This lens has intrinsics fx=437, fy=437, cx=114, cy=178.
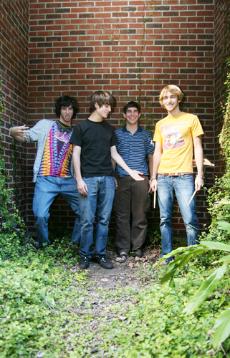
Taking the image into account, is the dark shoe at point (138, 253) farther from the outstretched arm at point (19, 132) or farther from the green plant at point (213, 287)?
the green plant at point (213, 287)

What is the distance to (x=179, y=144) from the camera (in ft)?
13.9

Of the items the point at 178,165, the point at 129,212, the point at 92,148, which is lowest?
the point at 129,212

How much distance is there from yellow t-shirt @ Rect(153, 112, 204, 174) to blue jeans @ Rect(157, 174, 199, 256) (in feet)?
0.29

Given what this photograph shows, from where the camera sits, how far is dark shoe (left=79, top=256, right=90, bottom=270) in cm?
430

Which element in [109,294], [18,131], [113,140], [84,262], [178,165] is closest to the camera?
[109,294]

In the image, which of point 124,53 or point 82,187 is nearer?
point 82,187

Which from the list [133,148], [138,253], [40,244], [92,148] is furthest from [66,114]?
[138,253]

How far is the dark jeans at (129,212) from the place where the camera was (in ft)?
15.8

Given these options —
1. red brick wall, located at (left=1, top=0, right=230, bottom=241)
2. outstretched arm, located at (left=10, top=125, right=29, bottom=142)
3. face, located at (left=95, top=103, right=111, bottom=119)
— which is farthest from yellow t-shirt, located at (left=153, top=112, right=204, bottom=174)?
outstretched arm, located at (left=10, top=125, right=29, bottom=142)

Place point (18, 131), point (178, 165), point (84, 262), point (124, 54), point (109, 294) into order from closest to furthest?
point (109, 294) < point (178, 165) < point (84, 262) < point (18, 131) < point (124, 54)

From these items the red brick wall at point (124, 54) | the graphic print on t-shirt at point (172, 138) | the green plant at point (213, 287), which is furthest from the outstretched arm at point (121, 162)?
the green plant at point (213, 287)

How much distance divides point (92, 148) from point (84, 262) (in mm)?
1135

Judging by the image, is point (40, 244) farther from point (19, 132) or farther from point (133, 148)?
point (133, 148)

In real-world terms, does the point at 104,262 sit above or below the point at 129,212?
below
